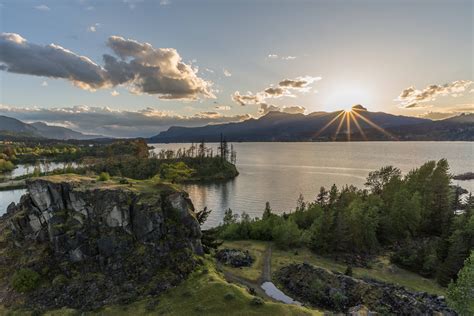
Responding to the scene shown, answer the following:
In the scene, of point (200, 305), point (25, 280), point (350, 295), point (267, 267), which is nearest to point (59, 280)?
point (25, 280)

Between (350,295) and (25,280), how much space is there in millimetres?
41563

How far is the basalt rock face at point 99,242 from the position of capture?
3456 centimetres

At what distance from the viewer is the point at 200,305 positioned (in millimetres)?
31484

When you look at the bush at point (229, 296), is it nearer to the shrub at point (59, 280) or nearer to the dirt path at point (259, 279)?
the dirt path at point (259, 279)

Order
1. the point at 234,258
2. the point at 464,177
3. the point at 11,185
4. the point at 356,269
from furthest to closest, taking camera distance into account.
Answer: the point at 464,177 → the point at 11,185 → the point at 356,269 → the point at 234,258

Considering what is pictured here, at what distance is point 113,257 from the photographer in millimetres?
37375

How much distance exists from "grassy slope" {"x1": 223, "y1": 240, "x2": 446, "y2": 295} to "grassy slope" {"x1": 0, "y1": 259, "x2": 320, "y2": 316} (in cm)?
1172

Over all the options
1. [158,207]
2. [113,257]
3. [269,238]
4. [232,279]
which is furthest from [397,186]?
[113,257]

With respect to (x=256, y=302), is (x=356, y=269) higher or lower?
lower

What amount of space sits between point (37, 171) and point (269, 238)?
13174cm

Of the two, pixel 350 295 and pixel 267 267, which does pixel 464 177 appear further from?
pixel 267 267

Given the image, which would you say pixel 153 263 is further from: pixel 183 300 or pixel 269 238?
pixel 269 238

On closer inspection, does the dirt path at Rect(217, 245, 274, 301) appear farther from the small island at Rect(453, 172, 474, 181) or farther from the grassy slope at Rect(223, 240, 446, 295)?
the small island at Rect(453, 172, 474, 181)

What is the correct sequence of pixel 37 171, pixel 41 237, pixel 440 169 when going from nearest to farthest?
pixel 41 237
pixel 440 169
pixel 37 171
